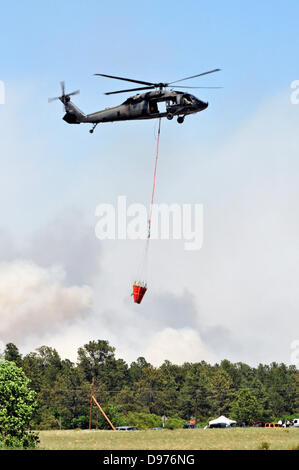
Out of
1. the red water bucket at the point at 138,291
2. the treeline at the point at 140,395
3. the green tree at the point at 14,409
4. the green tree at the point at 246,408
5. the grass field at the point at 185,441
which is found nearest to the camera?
the red water bucket at the point at 138,291

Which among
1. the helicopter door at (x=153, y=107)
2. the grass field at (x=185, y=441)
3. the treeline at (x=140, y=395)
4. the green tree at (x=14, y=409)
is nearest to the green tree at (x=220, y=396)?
the treeline at (x=140, y=395)

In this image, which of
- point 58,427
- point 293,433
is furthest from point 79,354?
point 293,433

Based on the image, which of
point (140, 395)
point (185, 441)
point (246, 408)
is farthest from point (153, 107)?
point (140, 395)

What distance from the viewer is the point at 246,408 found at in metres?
157

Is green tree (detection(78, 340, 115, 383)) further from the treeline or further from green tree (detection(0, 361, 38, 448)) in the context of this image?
green tree (detection(0, 361, 38, 448))

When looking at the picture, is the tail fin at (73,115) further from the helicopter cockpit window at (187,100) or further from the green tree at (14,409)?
the green tree at (14,409)

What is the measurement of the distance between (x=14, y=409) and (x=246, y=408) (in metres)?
108

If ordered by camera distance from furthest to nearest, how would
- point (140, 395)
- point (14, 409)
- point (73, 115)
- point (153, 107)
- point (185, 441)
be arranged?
point (140, 395) < point (185, 441) < point (73, 115) < point (14, 409) < point (153, 107)

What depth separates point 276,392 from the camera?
183 metres

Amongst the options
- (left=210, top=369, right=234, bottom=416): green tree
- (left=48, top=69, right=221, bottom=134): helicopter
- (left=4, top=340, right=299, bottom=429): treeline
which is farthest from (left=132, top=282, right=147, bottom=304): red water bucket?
(left=210, top=369, right=234, bottom=416): green tree

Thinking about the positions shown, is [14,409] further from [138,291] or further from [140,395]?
Answer: [140,395]

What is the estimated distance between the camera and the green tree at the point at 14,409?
5753 cm

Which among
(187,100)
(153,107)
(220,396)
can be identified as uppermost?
(153,107)
